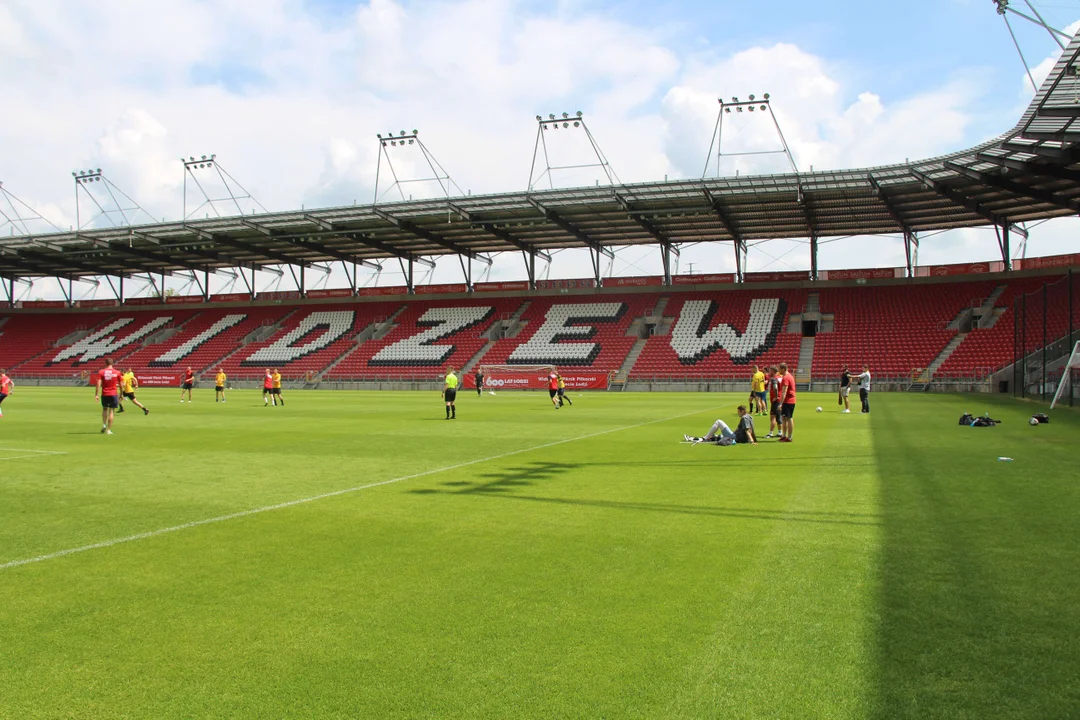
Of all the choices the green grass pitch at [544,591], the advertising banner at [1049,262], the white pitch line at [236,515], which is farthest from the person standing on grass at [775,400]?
the advertising banner at [1049,262]

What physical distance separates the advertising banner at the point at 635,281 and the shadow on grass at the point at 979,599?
47.2 m

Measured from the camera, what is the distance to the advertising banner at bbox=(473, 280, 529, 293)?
61000 millimetres

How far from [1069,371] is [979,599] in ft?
87.0

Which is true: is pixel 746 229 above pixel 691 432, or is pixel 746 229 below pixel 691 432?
above

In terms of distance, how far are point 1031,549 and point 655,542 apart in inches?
131

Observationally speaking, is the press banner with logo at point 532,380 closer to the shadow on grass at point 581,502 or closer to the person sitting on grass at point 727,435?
the person sitting on grass at point 727,435

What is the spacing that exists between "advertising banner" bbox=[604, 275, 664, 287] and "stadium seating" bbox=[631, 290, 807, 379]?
1903mm

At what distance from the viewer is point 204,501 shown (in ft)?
30.8

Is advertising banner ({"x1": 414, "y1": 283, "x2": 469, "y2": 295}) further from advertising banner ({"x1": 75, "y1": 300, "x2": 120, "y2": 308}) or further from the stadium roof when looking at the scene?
advertising banner ({"x1": 75, "y1": 300, "x2": 120, "y2": 308})

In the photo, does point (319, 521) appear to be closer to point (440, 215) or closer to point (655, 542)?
point (655, 542)

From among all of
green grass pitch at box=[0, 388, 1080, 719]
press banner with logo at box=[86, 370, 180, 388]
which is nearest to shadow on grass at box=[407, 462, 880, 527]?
green grass pitch at box=[0, 388, 1080, 719]

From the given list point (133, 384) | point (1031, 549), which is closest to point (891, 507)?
point (1031, 549)

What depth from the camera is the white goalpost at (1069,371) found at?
945 inches

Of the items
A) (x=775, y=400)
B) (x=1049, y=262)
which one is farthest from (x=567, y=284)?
(x=775, y=400)
